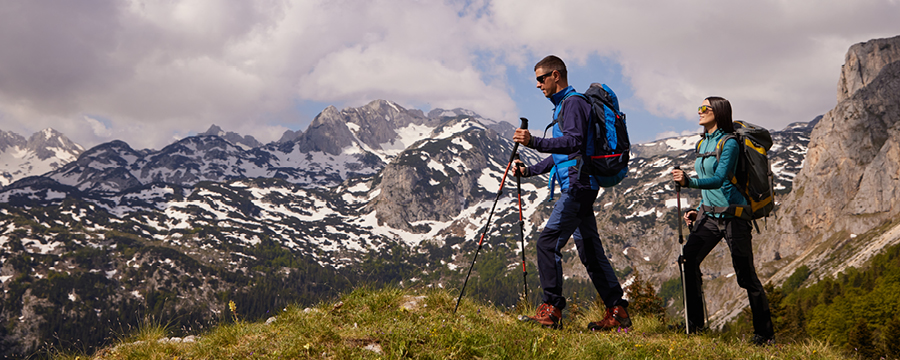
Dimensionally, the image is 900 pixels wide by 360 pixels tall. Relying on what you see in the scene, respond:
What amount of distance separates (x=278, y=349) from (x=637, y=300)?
25590mm

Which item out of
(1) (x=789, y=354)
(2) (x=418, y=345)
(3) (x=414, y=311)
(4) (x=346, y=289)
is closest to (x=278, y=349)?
(2) (x=418, y=345)

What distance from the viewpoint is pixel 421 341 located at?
555 centimetres

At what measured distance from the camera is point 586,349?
18.3 ft

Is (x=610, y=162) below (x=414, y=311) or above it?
above

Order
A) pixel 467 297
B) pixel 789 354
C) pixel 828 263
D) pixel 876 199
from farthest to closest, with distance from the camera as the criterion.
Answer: pixel 876 199
pixel 828 263
pixel 467 297
pixel 789 354

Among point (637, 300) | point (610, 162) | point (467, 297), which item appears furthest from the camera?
point (637, 300)

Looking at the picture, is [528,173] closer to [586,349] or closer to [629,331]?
[629,331]

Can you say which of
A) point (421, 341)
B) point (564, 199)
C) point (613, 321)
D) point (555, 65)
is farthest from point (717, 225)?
point (421, 341)

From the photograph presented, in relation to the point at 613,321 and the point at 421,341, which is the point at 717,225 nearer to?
the point at 613,321

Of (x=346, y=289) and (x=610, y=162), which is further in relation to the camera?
(x=346, y=289)

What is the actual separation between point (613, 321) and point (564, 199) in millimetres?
2288

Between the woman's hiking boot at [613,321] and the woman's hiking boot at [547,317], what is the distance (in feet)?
2.36

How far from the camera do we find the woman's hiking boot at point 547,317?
22.9ft

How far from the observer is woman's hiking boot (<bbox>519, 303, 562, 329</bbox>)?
697 centimetres
